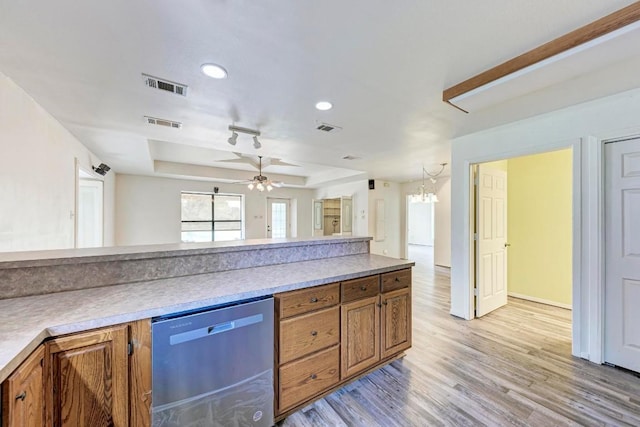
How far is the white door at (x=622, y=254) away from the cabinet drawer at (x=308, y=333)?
254 cm

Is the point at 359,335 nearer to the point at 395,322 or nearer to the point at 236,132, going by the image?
the point at 395,322

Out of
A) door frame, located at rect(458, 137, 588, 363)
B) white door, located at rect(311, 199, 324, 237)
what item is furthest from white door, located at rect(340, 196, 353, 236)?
door frame, located at rect(458, 137, 588, 363)

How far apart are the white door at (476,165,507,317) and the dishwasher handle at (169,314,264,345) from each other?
3084 millimetres

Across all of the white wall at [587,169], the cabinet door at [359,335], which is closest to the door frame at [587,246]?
the white wall at [587,169]

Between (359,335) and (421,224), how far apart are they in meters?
10.9

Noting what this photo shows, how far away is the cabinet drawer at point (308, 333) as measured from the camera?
1.68m

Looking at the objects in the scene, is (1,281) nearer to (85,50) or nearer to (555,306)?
(85,50)

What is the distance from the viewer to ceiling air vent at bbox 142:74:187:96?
1995 millimetres

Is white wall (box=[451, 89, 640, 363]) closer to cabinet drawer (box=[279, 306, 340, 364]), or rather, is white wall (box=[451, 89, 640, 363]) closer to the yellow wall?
the yellow wall

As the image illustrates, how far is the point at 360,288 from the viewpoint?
80.3 inches

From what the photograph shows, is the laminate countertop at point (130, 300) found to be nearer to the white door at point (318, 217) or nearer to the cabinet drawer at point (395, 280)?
the cabinet drawer at point (395, 280)

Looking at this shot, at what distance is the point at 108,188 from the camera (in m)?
5.49

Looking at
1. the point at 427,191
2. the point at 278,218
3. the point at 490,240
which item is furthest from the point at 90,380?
the point at 278,218

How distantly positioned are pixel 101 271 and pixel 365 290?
6.00 feet
